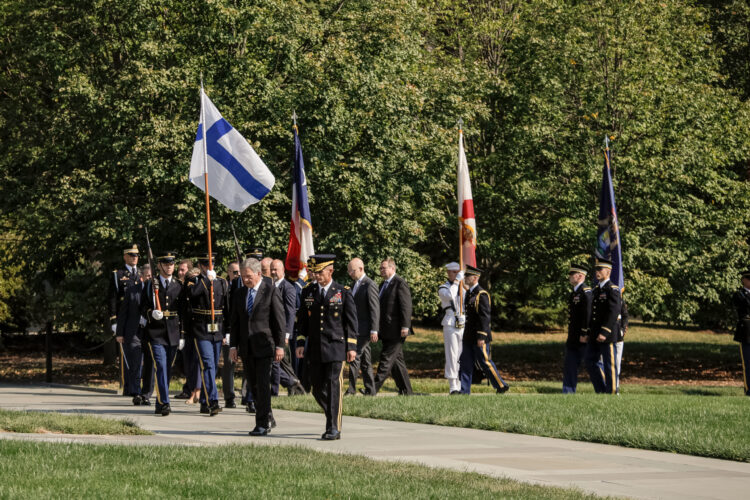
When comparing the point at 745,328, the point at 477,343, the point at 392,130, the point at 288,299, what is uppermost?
the point at 392,130

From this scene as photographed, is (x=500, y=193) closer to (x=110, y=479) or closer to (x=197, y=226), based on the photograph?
(x=197, y=226)

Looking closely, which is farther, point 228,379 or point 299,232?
point 299,232

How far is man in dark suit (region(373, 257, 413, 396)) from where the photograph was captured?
1599 cm

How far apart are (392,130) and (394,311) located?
662 cm

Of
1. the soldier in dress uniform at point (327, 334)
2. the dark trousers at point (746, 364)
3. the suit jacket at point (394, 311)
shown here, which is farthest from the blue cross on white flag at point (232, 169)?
the dark trousers at point (746, 364)

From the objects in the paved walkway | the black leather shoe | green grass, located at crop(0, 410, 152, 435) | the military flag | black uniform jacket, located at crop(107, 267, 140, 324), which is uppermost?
the military flag

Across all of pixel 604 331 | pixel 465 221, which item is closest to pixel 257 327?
pixel 604 331

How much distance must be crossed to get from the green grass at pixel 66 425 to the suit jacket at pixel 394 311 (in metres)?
5.48

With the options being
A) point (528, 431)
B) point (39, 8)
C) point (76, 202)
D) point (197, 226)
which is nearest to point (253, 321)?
point (528, 431)

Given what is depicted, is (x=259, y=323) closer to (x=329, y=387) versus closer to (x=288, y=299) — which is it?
(x=329, y=387)

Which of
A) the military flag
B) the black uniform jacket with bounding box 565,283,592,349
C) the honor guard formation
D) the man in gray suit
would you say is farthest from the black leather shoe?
the military flag

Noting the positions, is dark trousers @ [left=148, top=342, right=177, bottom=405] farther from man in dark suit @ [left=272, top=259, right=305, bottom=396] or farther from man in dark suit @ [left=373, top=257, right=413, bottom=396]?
man in dark suit @ [left=373, top=257, right=413, bottom=396]

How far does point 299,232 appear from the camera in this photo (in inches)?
682

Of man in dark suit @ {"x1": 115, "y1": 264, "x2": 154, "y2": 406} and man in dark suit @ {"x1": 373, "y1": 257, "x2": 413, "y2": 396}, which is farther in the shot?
man in dark suit @ {"x1": 373, "y1": 257, "x2": 413, "y2": 396}
